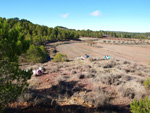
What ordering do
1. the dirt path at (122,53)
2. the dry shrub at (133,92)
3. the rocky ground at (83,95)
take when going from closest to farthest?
the rocky ground at (83,95)
the dry shrub at (133,92)
the dirt path at (122,53)

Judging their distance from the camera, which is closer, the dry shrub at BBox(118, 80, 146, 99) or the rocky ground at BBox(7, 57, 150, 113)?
the rocky ground at BBox(7, 57, 150, 113)

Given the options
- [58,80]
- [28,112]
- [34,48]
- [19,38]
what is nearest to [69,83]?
[58,80]

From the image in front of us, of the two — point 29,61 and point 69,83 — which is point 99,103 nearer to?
point 69,83

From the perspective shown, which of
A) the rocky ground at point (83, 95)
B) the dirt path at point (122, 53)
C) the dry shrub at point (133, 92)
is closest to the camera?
the rocky ground at point (83, 95)

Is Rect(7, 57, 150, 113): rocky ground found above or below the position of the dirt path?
above

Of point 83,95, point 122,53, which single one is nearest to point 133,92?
point 83,95

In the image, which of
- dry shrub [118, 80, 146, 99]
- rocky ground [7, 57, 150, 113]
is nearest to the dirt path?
dry shrub [118, 80, 146, 99]

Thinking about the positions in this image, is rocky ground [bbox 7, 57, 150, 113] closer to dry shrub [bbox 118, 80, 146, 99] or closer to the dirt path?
dry shrub [bbox 118, 80, 146, 99]

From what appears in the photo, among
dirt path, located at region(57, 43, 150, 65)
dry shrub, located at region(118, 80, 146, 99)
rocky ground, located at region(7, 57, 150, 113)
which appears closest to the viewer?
rocky ground, located at region(7, 57, 150, 113)

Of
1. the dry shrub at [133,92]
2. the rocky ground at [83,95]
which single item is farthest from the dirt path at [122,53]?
the rocky ground at [83,95]

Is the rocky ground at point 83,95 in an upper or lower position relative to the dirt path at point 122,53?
upper

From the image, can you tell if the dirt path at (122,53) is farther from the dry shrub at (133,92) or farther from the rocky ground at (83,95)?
the rocky ground at (83,95)

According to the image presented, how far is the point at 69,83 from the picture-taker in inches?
341

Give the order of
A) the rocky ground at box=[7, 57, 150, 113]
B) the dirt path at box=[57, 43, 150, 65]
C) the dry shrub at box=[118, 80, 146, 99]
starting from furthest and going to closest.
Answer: the dirt path at box=[57, 43, 150, 65] → the dry shrub at box=[118, 80, 146, 99] → the rocky ground at box=[7, 57, 150, 113]
